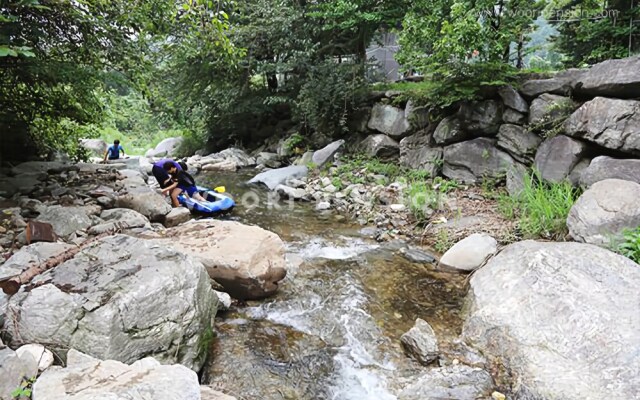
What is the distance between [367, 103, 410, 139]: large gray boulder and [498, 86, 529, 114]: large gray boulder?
247 cm

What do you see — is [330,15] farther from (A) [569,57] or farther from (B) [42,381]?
(B) [42,381]

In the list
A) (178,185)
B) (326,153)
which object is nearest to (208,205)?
(178,185)

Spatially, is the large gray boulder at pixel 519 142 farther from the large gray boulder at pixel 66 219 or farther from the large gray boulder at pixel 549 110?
the large gray boulder at pixel 66 219

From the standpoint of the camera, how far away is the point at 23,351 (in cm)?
214

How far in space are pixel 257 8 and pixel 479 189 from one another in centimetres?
801

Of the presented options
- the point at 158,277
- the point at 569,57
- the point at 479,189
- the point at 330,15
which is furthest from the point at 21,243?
the point at 569,57

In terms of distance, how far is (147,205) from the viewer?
19.7 feet

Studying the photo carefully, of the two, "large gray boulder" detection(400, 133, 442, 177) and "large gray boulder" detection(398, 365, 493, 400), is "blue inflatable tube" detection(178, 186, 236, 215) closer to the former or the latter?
"large gray boulder" detection(400, 133, 442, 177)

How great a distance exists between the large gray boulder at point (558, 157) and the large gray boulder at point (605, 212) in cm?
116

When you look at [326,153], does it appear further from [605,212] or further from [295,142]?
[605,212]

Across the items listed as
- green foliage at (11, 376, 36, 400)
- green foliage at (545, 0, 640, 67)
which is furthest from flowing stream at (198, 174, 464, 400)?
green foliage at (545, 0, 640, 67)

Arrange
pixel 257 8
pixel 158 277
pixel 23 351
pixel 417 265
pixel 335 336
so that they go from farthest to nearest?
pixel 257 8 → pixel 417 265 → pixel 335 336 → pixel 158 277 → pixel 23 351

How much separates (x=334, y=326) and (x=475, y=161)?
4.90 meters

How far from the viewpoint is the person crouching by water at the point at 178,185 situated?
24.1ft
